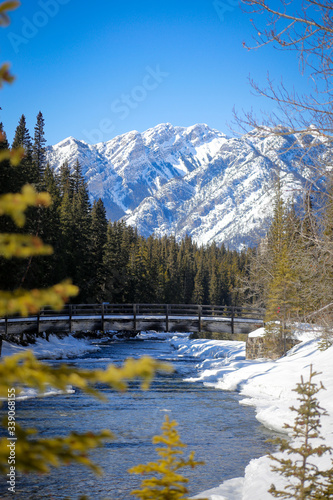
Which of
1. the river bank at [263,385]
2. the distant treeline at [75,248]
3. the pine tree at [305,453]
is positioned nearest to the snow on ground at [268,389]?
the river bank at [263,385]

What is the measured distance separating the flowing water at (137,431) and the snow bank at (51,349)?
30.1ft

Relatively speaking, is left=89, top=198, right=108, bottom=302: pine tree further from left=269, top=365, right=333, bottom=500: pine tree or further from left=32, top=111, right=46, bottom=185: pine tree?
left=269, top=365, right=333, bottom=500: pine tree

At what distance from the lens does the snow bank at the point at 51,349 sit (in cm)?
2570

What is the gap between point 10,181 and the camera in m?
24.0

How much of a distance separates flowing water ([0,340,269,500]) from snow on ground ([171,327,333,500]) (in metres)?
0.51

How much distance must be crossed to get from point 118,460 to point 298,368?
38.6 feet

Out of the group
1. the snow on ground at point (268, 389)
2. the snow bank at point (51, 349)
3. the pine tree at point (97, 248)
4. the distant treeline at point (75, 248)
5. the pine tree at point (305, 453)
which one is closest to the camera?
the pine tree at point (305, 453)

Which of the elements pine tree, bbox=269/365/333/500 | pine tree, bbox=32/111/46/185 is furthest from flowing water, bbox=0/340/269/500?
pine tree, bbox=32/111/46/185

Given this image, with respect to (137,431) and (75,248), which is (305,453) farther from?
(75,248)

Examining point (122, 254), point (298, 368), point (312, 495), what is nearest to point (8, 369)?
point (312, 495)

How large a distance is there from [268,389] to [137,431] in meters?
8.47

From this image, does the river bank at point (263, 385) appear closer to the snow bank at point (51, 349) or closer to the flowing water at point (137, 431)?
the snow bank at point (51, 349)

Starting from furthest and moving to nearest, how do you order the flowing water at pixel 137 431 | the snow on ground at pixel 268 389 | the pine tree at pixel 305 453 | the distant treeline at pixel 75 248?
the distant treeline at pixel 75 248 < the flowing water at pixel 137 431 < the snow on ground at pixel 268 389 < the pine tree at pixel 305 453

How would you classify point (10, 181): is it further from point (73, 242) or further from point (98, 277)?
point (98, 277)
